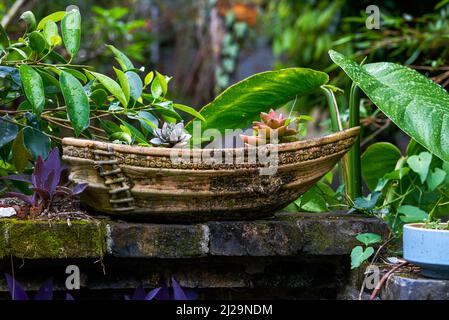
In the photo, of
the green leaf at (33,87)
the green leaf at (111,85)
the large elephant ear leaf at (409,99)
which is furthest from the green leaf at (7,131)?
the large elephant ear leaf at (409,99)

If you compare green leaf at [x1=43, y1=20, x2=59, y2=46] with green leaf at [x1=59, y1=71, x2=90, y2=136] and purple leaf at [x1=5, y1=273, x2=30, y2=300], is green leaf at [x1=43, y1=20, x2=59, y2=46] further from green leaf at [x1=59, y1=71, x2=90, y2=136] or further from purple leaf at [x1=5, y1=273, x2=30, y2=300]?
purple leaf at [x1=5, y1=273, x2=30, y2=300]

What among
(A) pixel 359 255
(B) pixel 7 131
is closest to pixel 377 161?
(A) pixel 359 255

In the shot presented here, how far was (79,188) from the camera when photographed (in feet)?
4.41

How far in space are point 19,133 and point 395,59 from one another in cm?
233

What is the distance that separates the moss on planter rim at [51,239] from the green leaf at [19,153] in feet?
0.71

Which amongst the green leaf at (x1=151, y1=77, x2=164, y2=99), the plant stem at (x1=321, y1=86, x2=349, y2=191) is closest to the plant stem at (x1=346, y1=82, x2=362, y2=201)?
the plant stem at (x1=321, y1=86, x2=349, y2=191)

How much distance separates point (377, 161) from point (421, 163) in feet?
0.76

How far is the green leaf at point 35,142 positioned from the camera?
4.71ft

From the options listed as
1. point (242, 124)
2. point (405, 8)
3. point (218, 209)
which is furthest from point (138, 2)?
point (218, 209)

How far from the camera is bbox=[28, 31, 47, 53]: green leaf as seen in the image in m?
1.41

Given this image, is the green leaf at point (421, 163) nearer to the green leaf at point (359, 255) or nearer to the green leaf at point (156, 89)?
the green leaf at point (359, 255)

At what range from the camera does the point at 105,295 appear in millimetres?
1454

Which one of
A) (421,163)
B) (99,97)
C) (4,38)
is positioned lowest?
(421,163)

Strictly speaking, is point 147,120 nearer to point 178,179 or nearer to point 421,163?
point 178,179
